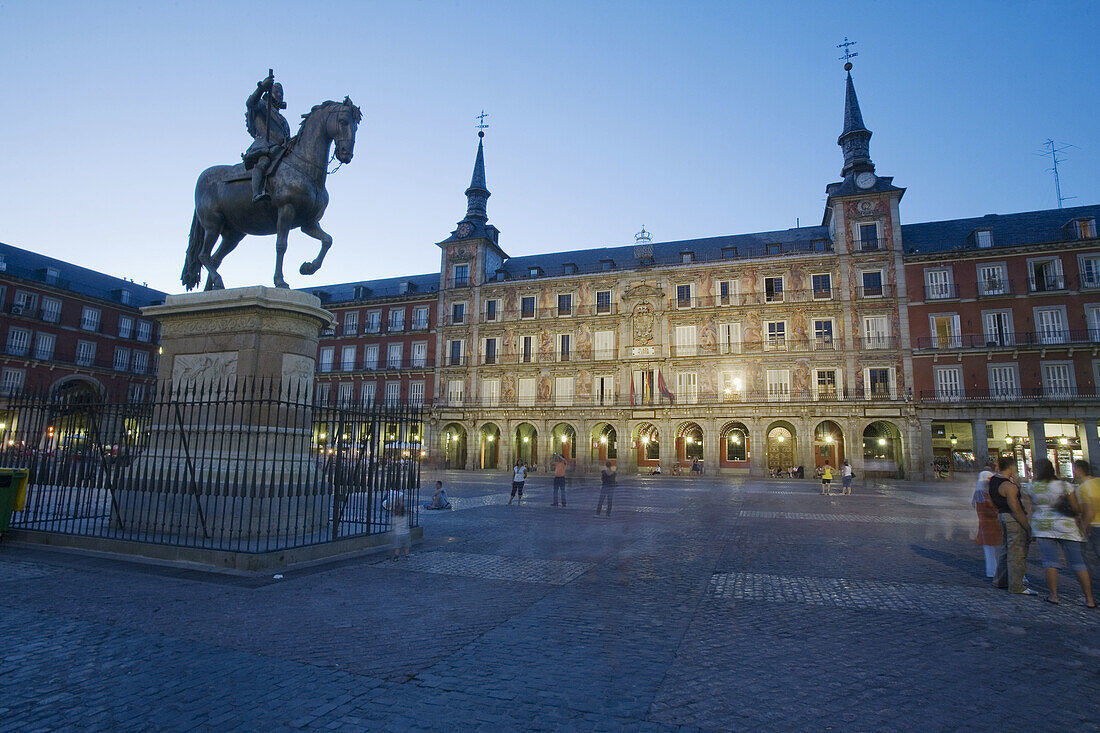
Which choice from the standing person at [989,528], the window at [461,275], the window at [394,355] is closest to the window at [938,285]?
the window at [461,275]

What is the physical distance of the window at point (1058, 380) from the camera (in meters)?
30.5

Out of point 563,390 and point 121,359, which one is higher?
point 121,359

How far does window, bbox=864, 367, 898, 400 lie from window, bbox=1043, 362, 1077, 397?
24.4 ft

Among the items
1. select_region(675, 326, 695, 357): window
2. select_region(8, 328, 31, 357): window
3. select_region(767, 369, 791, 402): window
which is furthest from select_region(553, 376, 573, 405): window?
select_region(8, 328, 31, 357): window

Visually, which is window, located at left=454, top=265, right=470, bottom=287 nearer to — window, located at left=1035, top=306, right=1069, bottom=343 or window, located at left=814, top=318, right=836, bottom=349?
window, located at left=814, top=318, right=836, bottom=349

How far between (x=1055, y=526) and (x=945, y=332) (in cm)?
3292

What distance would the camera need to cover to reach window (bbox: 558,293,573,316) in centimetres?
4019

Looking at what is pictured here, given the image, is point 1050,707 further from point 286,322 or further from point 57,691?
point 286,322

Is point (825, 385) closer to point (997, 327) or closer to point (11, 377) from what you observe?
point (997, 327)

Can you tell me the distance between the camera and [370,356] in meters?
44.5

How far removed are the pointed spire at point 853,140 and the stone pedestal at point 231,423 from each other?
39.1 metres

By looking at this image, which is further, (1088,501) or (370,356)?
(370,356)

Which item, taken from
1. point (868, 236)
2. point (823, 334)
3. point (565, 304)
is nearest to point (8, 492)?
point (565, 304)

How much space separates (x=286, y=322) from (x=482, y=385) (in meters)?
33.4
